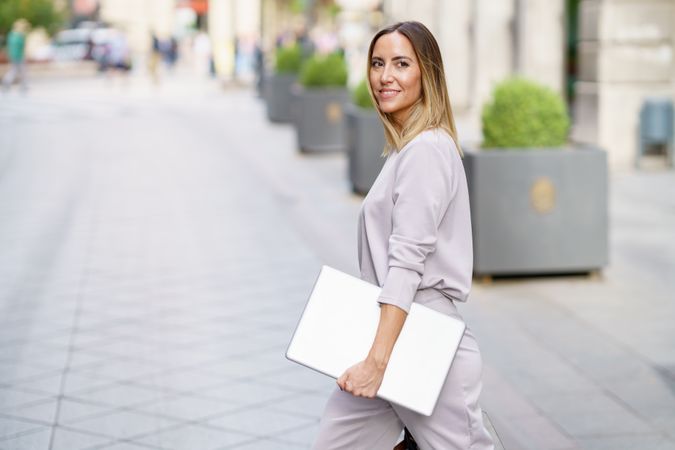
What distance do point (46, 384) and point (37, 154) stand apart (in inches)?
448

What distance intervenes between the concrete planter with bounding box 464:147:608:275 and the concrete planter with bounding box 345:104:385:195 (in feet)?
13.0

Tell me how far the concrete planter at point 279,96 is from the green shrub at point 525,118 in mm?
13144

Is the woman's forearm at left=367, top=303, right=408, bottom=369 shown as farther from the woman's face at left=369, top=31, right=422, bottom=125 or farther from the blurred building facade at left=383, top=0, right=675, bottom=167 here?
the blurred building facade at left=383, top=0, right=675, bottom=167

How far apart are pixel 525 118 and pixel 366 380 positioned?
18.7ft

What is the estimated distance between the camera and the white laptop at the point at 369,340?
2.91 metres

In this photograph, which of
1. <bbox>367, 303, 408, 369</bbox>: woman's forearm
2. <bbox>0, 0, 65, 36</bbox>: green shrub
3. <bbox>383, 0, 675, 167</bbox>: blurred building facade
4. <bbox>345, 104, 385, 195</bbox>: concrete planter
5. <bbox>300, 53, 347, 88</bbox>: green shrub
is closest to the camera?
<bbox>367, 303, 408, 369</bbox>: woman's forearm

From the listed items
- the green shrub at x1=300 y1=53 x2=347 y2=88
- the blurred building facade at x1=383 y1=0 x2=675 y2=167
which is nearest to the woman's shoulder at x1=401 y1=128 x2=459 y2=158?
the blurred building facade at x1=383 y1=0 x2=675 y2=167

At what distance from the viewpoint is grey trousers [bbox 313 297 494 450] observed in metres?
3.04

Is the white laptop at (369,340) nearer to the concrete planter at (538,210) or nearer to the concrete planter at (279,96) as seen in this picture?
the concrete planter at (538,210)

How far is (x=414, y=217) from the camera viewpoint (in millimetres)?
2904

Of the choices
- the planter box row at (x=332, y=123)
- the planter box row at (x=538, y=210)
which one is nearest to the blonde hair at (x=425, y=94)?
the planter box row at (x=332, y=123)

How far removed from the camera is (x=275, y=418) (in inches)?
207

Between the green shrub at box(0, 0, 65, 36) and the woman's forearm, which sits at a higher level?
the green shrub at box(0, 0, 65, 36)

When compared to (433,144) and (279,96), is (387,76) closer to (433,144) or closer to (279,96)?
(433,144)
